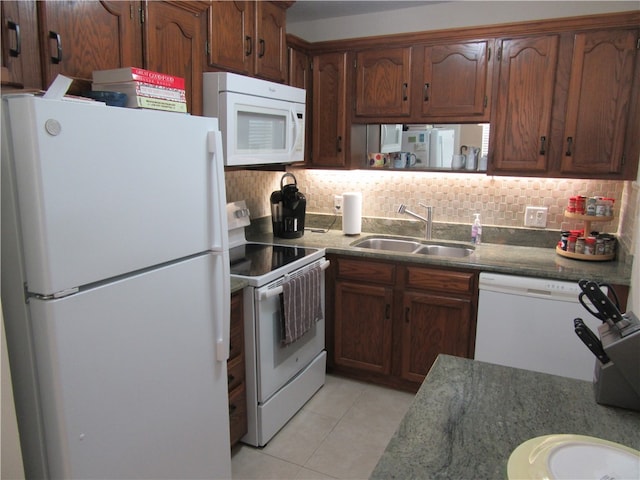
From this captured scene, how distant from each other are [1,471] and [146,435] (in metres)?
0.41

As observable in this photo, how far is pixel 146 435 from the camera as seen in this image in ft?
5.05

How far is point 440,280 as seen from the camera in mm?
2682

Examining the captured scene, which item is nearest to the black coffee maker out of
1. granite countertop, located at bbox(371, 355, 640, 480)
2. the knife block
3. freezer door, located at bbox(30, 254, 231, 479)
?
freezer door, located at bbox(30, 254, 231, 479)

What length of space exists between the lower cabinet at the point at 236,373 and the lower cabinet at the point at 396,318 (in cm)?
86

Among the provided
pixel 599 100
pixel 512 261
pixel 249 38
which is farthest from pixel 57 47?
pixel 599 100

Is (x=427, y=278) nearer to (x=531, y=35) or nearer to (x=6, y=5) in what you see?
(x=531, y=35)

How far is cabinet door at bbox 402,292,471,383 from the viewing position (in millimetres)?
2680

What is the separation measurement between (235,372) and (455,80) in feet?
6.81

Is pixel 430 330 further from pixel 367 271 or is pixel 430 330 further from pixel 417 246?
pixel 417 246

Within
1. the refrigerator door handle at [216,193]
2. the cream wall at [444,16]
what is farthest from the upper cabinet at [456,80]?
the refrigerator door handle at [216,193]

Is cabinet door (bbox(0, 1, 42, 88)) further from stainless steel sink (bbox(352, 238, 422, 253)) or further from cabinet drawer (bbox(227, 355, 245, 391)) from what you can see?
stainless steel sink (bbox(352, 238, 422, 253))

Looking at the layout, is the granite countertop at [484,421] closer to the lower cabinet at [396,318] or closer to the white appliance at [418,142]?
the lower cabinet at [396,318]

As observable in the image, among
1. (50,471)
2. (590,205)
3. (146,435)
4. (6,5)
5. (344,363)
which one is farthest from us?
(344,363)

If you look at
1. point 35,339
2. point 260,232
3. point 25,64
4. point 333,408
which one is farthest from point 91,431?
point 260,232
